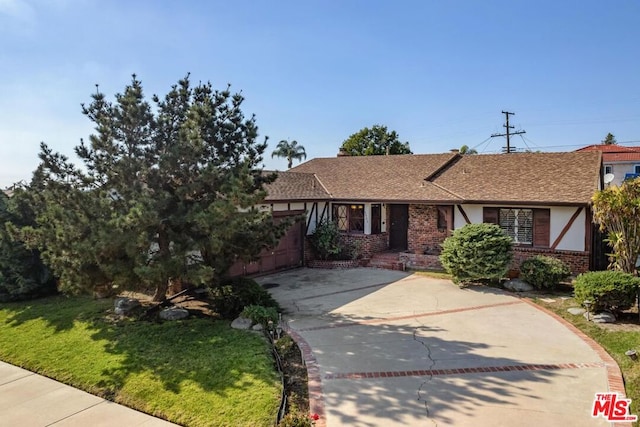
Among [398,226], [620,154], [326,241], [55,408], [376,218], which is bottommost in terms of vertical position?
[55,408]

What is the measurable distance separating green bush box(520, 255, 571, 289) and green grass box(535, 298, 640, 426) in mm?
1406

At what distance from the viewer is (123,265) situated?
9.04 m

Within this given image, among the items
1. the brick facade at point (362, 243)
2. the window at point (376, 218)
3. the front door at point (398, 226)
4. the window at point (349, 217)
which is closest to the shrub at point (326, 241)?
the brick facade at point (362, 243)

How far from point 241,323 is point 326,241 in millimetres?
8595

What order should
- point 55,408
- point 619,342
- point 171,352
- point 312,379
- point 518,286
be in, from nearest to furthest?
1. point 55,408
2. point 312,379
3. point 171,352
4. point 619,342
5. point 518,286

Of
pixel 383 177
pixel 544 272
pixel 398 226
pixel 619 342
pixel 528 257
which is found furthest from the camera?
pixel 383 177

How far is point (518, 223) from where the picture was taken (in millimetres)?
15875

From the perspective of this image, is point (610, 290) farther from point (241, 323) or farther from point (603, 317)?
point (241, 323)

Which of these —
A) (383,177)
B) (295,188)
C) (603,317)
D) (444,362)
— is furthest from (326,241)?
(444,362)

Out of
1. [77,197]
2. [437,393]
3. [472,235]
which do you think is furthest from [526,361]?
[77,197]

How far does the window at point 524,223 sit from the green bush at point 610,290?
5.38 metres

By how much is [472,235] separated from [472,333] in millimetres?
5040

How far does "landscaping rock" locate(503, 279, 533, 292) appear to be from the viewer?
13117 millimetres

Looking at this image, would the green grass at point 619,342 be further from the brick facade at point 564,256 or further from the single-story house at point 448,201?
the single-story house at point 448,201
